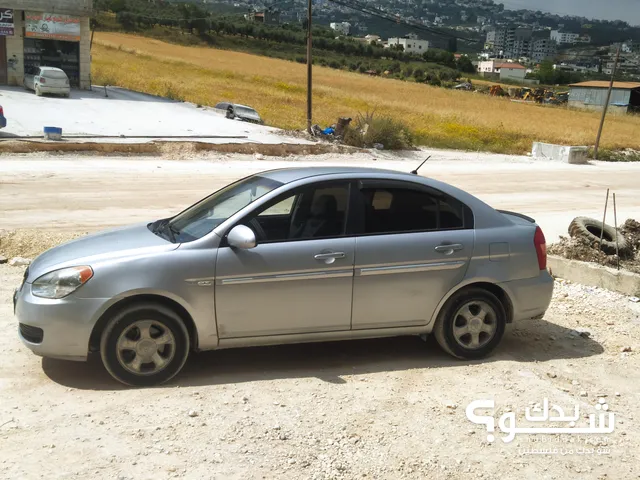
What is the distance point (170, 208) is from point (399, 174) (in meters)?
8.22

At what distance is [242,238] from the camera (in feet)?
16.3

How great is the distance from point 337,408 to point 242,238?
4.42 ft

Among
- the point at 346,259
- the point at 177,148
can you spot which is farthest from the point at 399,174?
the point at 177,148

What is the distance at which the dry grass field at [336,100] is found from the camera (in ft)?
124

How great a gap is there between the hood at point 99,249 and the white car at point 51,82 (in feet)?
110

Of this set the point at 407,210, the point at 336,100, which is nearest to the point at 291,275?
the point at 407,210

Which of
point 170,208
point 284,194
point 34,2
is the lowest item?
point 170,208

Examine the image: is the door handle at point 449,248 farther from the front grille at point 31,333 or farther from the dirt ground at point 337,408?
the front grille at point 31,333

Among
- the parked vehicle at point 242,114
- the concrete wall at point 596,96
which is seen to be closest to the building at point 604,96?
the concrete wall at point 596,96

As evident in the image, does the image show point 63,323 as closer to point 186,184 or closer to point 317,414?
point 317,414

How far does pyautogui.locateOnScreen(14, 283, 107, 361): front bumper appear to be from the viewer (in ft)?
15.8

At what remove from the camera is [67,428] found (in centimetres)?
433

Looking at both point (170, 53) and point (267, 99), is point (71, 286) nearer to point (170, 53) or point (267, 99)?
point (267, 99)

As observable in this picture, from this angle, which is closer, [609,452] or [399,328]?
[609,452]
